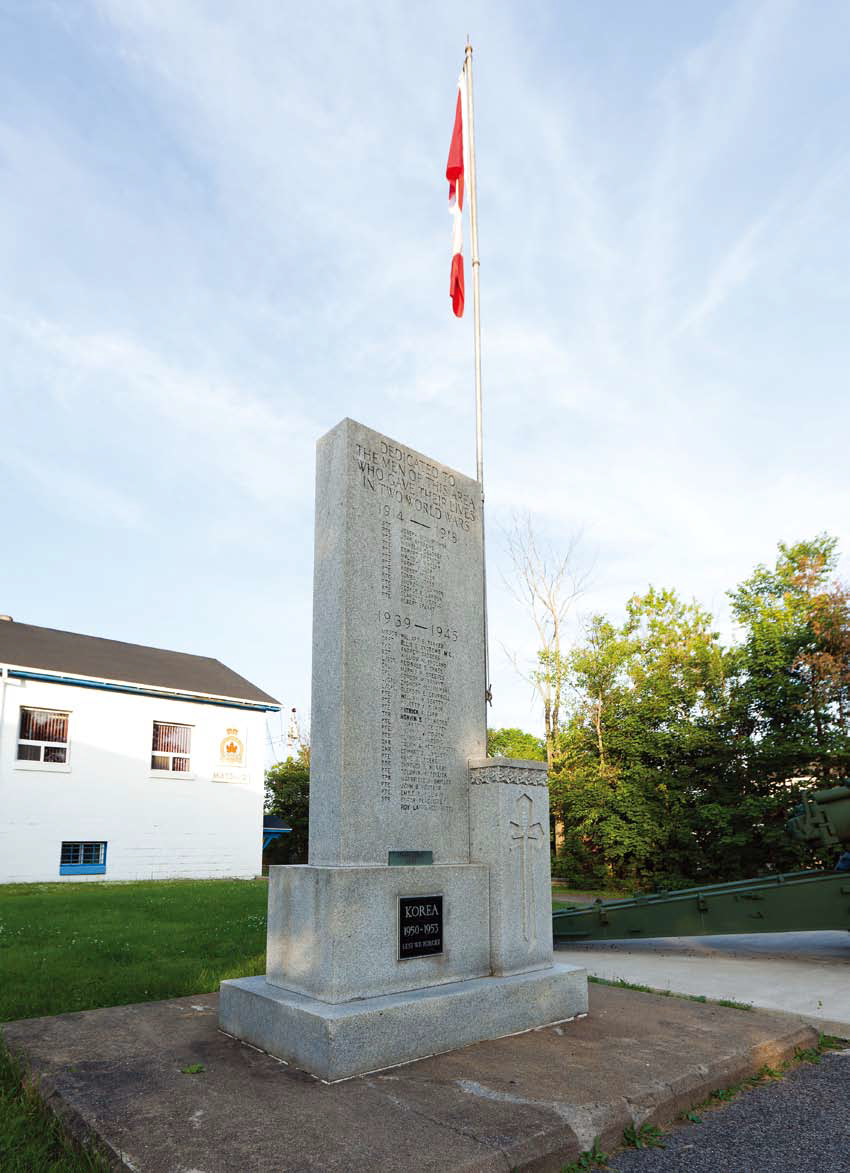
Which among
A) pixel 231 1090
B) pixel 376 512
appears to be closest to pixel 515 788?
pixel 376 512

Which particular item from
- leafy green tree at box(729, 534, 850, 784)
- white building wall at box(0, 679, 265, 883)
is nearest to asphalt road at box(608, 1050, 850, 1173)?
leafy green tree at box(729, 534, 850, 784)

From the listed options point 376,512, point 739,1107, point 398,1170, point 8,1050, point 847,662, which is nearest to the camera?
point 398,1170

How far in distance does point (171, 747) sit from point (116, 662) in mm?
2813

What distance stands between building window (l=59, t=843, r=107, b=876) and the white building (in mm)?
25

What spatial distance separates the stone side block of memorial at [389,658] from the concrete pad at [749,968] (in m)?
2.77

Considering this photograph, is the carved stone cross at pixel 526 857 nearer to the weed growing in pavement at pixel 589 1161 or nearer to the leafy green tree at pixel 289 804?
the weed growing in pavement at pixel 589 1161

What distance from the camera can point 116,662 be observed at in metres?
21.2

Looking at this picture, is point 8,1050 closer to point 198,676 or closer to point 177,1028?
point 177,1028

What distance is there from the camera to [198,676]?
22859 mm

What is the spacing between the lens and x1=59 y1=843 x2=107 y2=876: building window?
18.3 m

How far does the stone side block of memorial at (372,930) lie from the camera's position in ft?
13.4

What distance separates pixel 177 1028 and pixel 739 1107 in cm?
310

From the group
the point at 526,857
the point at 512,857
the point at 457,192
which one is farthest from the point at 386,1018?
the point at 457,192

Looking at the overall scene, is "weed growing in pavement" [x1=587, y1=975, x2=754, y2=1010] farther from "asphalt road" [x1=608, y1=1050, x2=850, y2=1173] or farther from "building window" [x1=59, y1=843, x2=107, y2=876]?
"building window" [x1=59, y1=843, x2=107, y2=876]
